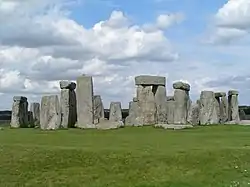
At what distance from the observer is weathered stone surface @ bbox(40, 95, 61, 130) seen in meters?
35.7

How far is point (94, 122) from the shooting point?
1439 inches

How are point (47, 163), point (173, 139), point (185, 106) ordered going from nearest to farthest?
point (47, 163) < point (173, 139) < point (185, 106)

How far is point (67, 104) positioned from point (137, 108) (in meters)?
4.69

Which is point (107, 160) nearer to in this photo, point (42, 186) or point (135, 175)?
point (135, 175)

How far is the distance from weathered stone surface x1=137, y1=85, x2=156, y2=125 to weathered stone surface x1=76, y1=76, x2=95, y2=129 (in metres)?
3.21

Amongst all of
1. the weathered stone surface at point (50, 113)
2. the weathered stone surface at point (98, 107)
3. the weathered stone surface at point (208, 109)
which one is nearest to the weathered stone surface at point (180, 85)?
the weathered stone surface at point (208, 109)

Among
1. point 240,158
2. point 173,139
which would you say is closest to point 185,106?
point 173,139

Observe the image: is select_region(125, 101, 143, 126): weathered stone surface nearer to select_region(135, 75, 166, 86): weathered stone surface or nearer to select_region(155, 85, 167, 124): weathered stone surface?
select_region(155, 85, 167, 124): weathered stone surface

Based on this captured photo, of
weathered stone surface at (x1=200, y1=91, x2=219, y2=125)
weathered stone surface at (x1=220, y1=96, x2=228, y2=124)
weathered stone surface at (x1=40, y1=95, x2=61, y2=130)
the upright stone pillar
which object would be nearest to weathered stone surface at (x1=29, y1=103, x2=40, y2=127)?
weathered stone surface at (x1=40, y1=95, x2=61, y2=130)

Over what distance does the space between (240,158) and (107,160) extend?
4.51m

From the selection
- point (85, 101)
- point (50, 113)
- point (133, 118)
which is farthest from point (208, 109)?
point (50, 113)

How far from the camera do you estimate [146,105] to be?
3750 cm

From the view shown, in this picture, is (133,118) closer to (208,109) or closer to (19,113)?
(208,109)

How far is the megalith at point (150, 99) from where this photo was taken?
122 ft
